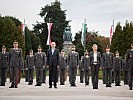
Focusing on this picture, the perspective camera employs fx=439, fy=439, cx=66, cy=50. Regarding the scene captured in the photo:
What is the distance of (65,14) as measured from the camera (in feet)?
279

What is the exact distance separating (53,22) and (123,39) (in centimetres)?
2713

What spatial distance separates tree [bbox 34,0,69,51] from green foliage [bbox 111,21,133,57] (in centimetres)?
2229

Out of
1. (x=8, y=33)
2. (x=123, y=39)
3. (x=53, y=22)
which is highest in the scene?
(x=53, y=22)

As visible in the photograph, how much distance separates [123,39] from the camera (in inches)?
2226

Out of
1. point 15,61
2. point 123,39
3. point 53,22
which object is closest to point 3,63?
point 15,61

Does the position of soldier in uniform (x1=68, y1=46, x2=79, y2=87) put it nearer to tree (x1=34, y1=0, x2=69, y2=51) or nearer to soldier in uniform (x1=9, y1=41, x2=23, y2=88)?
soldier in uniform (x1=9, y1=41, x2=23, y2=88)

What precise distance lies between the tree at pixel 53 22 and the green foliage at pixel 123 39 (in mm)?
22286

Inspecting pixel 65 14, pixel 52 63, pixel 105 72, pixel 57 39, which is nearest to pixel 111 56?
pixel 105 72

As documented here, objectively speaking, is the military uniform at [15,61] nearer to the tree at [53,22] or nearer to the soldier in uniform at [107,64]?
the soldier in uniform at [107,64]

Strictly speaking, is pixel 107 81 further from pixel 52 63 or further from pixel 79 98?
pixel 79 98

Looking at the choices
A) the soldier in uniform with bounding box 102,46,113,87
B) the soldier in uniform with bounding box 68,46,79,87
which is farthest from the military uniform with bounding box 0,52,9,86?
the soldier in uniform with bounding box 102,46,113,87

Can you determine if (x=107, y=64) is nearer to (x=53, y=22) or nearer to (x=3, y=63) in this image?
(x=3, y=63)

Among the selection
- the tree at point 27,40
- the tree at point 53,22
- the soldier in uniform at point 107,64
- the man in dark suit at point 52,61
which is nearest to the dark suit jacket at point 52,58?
the man in dark suit at point 52,61

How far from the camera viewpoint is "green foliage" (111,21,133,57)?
182 ft
